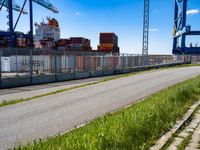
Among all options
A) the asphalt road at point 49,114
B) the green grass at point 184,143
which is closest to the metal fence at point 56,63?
the asphalt road at point 49,114

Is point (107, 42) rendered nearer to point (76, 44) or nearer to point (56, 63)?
point (76, 44)

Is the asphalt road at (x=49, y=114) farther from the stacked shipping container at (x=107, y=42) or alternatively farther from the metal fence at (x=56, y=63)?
the stacked shipping container at (x=107, y=42)

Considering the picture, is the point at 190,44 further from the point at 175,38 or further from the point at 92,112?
the point at 92,112

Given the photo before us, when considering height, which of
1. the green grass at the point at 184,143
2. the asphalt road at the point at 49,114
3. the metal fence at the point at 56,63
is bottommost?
the asphalt road at the point at 49,114

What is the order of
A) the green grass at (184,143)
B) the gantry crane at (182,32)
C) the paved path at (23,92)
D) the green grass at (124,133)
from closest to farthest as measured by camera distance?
the green grass at (124,133) → the green grass at (184,143) → the paved path at (23,92) → the gantry crane at (182,32)

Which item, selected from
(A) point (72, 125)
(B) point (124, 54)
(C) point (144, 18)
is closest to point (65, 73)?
(B) point (124, 54)

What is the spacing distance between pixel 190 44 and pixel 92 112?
71.1 m

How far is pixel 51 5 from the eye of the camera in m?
69.4

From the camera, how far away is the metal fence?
19.9 m

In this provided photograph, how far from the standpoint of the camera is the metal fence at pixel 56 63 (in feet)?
65.4

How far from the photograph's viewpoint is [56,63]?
76.4 feet

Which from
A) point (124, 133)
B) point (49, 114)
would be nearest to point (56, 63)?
point (49, 114)

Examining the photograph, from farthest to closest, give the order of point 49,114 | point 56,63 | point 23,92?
point 56,63, point 23,92, point 49,114

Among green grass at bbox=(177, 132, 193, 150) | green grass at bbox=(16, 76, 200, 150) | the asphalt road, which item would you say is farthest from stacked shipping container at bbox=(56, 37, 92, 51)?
green grass at bbox=(177, 132, 193, 150)
